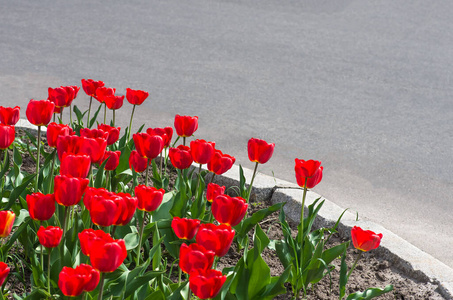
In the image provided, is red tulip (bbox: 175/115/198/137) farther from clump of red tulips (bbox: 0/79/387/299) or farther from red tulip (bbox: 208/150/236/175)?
red tulip (bbox: 208/150/236/175)

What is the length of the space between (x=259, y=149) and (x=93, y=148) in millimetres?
630

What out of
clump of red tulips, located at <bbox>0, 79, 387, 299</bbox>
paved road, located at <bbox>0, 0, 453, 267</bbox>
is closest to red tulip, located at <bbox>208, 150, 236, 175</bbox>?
clump of red tulips, located at <bbox>0, 79, 387, 299</bbox>

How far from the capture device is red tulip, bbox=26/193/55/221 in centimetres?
187

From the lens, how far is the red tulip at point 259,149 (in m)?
2.40

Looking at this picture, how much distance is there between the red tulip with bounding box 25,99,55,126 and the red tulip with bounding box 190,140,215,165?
55 cm

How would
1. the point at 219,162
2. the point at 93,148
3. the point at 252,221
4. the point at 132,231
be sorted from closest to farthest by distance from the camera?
the point at 93,148, the point at 219,162, the point at 132,231, the point at 252,221

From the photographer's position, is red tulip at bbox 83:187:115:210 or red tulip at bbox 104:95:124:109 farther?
red tulip at bbox 104:95:124:109

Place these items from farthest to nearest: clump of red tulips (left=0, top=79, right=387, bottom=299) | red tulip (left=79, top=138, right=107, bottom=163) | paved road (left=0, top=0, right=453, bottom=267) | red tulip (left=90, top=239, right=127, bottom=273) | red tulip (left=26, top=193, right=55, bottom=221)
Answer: paved road (left=0, top=0, right=453, bottom=267)
red tulip (left=79, top=138, right=107, bottom=163)
red tulip (left=26, top=193, right=55, bottom=221)
clump of red tulips (left=0, top=79, right=387, bottom=299)
red tulip (left=90, top=239, right=127, bottom=273)

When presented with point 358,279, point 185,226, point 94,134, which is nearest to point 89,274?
point 185,226

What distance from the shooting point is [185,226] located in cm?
189

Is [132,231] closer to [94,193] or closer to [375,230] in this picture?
[94,193]

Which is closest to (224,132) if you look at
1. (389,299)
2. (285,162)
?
(285,162)

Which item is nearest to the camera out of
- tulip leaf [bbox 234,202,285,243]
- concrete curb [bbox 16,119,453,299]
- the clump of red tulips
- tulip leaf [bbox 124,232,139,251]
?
the clump of red tulips

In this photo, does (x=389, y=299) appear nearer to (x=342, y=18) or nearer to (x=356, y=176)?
(x=356, y=176)
